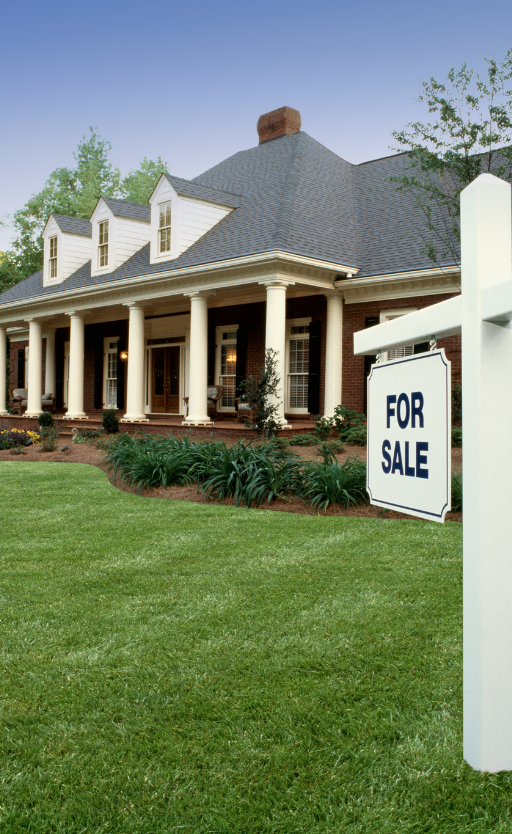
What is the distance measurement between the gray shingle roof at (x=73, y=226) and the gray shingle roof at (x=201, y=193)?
6211 millimetres

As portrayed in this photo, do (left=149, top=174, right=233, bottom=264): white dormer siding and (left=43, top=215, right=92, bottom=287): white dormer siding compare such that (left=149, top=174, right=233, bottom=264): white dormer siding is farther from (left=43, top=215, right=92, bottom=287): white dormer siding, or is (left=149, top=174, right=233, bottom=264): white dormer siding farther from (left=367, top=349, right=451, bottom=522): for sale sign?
(left=367, top=349, right=451, bottom=522): for sale sign

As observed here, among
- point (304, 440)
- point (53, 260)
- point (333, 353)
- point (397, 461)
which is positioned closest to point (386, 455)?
point (397, 461)

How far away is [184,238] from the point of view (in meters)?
16.8

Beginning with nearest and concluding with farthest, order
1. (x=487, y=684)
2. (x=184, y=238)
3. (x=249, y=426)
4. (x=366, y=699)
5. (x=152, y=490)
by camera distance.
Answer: (x=487, y=684), (x=366, y=699), (x=152, y=490), (x=249, y=426), (x=184, y=238)

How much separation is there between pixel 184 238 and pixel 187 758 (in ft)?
50.9

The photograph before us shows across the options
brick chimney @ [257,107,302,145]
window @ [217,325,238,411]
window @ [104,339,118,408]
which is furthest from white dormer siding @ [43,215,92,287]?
brick chimney @ [257,107,302,145]

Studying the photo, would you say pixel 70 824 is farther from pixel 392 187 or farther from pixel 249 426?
pixel 392 187

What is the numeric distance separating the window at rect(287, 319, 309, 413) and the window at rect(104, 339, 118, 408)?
8413 millimetres

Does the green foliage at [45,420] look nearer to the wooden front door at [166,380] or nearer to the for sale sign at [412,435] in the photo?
the wooden front door at [166,380]

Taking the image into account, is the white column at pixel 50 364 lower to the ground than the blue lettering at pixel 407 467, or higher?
higher

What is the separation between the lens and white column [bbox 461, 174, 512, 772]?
1964 millimetres

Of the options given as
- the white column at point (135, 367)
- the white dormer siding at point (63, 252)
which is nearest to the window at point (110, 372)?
the white dormer siding at point (63, 252)

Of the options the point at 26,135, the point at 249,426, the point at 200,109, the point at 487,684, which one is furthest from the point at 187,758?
the point at 26,135

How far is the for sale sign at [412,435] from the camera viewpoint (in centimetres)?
187
